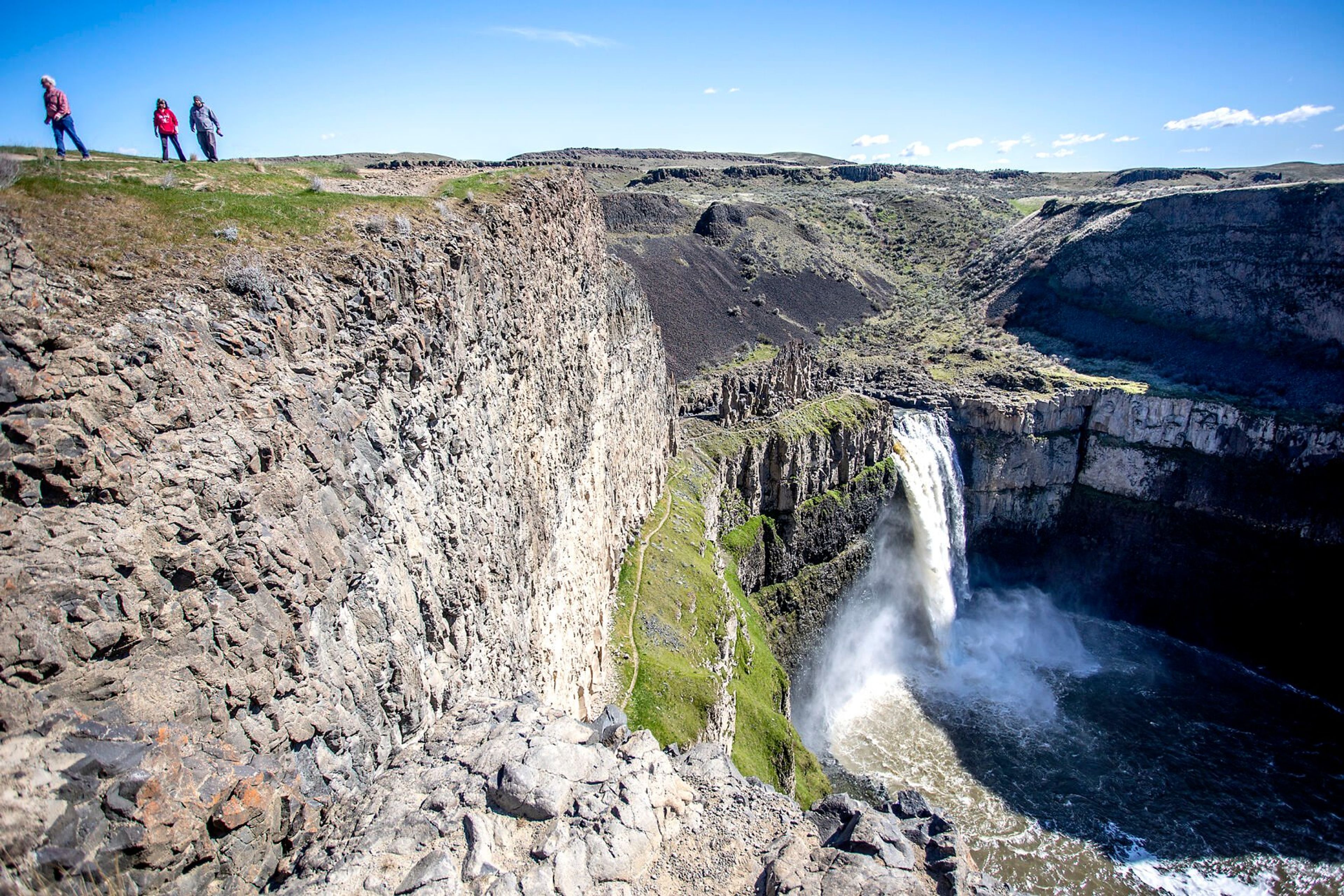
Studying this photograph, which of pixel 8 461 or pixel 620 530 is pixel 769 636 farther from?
pixel 8 461

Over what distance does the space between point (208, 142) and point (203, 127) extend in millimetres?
341

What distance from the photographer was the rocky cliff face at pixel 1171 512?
5603 centimetres

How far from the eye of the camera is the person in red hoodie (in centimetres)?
1711

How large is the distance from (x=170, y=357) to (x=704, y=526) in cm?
3415

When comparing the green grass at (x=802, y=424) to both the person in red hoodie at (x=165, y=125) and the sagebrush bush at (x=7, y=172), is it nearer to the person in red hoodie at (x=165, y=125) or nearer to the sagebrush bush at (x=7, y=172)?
the person in red hoodie at (x=165, y=125)

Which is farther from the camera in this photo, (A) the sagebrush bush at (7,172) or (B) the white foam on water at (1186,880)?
(B) the white foam on water at (1186,880)

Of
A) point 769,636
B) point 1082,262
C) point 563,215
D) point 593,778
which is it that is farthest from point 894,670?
point 1082,262

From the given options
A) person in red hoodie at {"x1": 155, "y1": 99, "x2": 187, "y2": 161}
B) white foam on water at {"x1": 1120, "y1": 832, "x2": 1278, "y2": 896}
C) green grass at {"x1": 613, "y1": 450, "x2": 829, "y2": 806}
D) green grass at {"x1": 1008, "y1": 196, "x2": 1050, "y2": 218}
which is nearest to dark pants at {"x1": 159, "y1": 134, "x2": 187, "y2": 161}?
person in red hoodie at {"x1": 155, "y1": 99, "x2": 187, "y2": 161}

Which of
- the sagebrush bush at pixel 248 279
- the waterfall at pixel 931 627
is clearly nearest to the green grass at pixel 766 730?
the waterfall at pixel 931 627

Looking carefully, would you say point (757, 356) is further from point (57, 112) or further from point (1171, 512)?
point (57, 112)

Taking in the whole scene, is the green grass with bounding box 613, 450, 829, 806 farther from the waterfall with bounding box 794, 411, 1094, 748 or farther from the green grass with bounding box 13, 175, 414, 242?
the green grass with bounding box 13, 175, 414, 242

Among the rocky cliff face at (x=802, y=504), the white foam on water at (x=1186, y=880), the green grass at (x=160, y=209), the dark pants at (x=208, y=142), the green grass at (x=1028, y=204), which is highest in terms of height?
the green grass at (x=1028, y=204)

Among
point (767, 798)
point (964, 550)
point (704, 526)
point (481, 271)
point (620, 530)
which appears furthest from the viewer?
point (964, 550)

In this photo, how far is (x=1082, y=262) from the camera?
90125 mm
